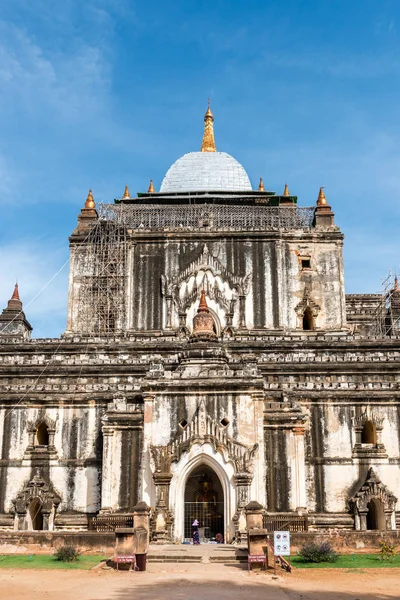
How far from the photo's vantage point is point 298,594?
20500 millimetres

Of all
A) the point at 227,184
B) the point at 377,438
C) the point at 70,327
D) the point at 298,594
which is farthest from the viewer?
the point at 227,184

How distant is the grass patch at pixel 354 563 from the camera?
25016 mm

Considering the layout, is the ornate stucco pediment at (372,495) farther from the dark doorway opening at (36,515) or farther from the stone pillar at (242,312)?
the stone pillar at (242,312)

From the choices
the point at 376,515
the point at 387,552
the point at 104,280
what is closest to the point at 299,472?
the point at 376,515

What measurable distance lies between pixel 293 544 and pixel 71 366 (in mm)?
17141

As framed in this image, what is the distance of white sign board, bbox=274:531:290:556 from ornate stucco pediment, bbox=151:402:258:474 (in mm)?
6704

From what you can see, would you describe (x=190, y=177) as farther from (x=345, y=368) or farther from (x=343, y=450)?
(x=343, y=450)

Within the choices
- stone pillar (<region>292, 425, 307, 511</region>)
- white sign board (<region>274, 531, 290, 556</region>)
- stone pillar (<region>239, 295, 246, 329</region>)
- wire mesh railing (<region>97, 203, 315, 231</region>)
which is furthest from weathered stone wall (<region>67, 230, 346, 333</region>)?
white sign board (<region>274, 531, 290, 556</region>)

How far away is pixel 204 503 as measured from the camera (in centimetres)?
3198

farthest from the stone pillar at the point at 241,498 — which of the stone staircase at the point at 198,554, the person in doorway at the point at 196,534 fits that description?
the stone staircase at the point at 198,554

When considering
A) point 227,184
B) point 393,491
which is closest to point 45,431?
point 393,491

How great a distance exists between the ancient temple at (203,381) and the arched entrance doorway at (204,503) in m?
0.06

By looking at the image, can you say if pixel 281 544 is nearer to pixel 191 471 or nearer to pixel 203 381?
pixel 191 471

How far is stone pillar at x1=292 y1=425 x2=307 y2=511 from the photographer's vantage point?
3180 centimetres
